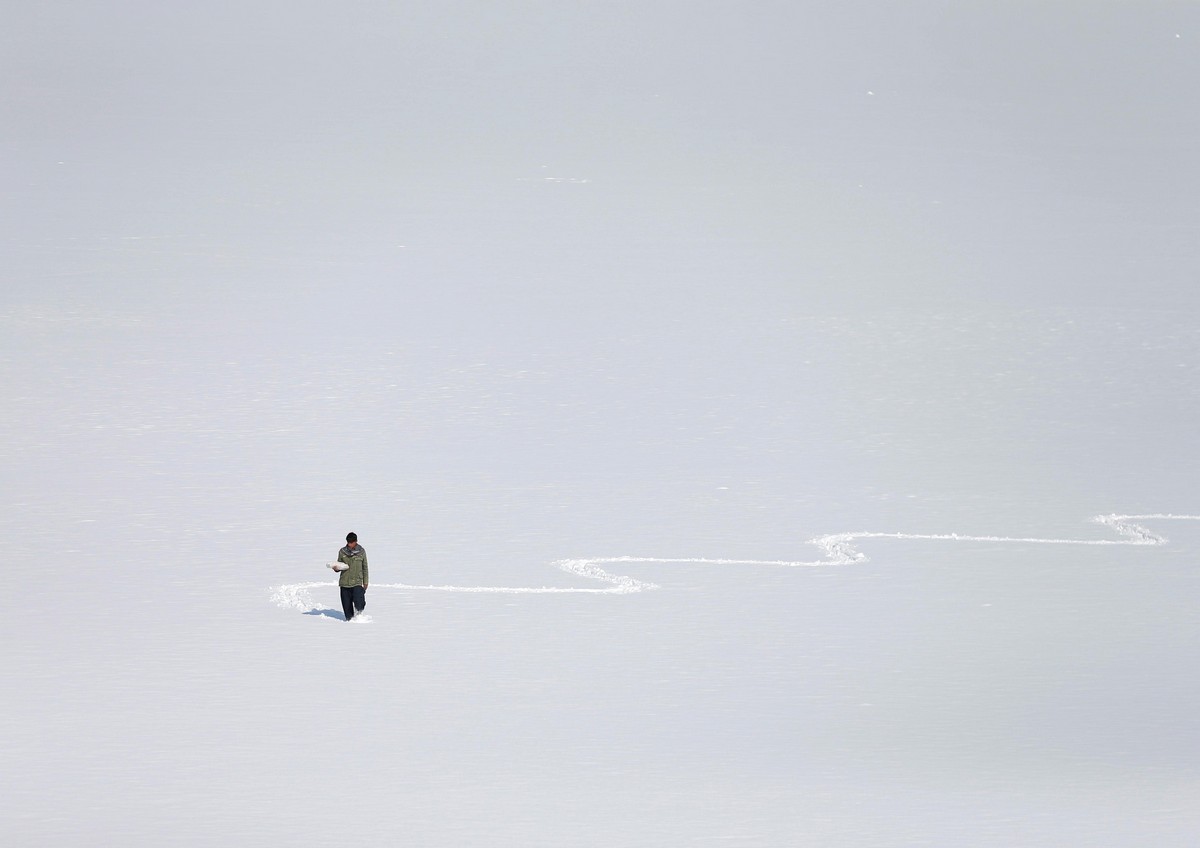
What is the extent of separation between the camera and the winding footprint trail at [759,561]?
658 inches

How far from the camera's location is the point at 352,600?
15594 millimetres

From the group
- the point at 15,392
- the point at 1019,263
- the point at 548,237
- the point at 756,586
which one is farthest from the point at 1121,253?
the point at 15,392

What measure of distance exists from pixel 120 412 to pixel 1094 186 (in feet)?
56.8

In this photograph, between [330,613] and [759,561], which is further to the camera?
[759,561]

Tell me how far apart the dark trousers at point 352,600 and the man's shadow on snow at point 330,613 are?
0.31 ft

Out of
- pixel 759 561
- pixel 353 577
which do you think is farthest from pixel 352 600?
pixel 759 561

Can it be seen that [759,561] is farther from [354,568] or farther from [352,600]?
[354,568]

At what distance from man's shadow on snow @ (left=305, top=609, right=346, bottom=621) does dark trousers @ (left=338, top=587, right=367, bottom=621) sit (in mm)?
96

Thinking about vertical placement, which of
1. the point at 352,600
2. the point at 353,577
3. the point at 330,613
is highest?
the point at 353,577

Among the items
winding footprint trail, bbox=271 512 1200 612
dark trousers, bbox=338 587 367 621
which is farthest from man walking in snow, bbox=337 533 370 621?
winding footprint trail, bbox=271 512 1200 612

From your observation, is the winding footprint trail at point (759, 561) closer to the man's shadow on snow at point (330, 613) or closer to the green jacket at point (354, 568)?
the man's shadow on snow at point (330, 613)

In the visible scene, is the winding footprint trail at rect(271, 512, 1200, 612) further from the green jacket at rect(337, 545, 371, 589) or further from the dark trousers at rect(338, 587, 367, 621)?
the green jacket at rect(337, 545, 371, 589)

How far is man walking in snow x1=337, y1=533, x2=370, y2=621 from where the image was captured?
50.0ft

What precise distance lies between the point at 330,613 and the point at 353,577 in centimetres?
72
